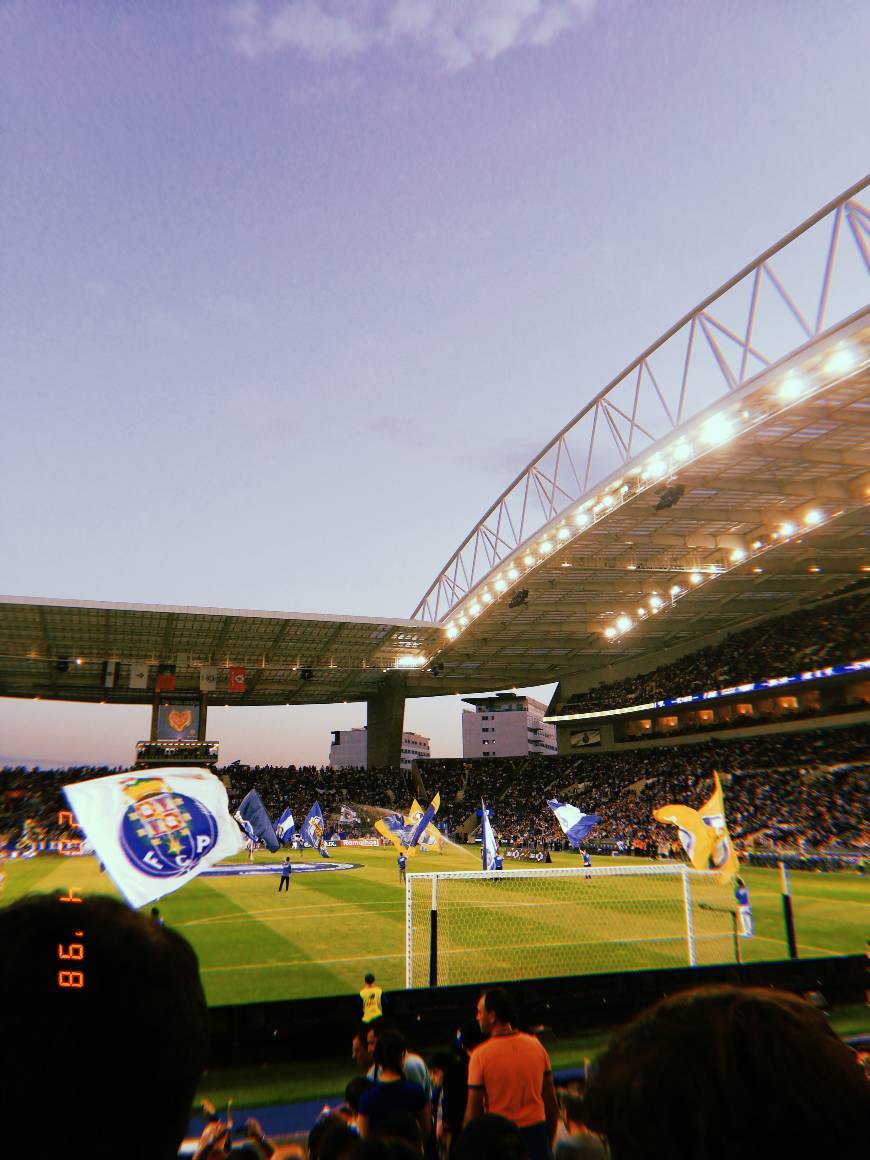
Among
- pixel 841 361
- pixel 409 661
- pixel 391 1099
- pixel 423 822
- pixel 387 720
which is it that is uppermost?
pixel 841 361

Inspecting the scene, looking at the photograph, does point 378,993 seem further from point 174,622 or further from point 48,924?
point 174,622

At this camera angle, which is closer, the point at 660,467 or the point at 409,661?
the point at 660,467

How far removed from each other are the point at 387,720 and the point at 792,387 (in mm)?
53370

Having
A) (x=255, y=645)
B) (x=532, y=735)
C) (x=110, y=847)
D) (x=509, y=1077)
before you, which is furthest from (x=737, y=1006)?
(x=532, y=735)

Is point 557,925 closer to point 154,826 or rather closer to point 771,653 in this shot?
point 154,826

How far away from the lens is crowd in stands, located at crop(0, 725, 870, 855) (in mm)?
39312

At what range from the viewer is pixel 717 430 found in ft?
83.3

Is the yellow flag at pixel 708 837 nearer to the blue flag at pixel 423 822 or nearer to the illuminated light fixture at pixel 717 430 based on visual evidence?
the blue flag at pixel 423 822

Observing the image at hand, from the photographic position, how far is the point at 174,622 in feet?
158

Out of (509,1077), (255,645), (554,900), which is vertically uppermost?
(255,645)

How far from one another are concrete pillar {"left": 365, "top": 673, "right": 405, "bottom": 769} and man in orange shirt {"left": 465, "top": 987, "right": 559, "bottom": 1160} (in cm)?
6203

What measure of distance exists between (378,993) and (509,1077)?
625cm

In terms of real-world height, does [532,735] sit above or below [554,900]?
above

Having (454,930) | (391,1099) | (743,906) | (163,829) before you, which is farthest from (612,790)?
(391,1099)
